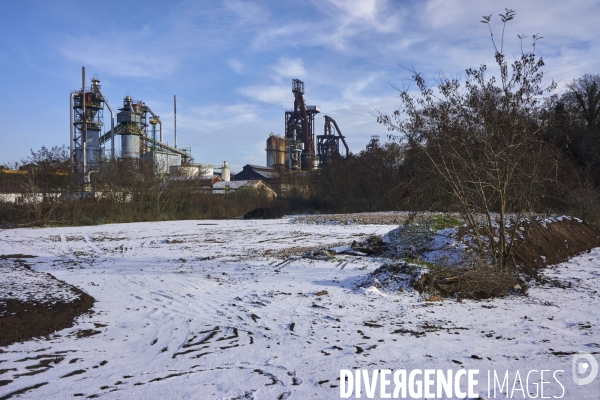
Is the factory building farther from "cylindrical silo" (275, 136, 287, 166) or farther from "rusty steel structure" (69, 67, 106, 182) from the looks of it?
"rusty steel structure" (69, 67, 106, 182)

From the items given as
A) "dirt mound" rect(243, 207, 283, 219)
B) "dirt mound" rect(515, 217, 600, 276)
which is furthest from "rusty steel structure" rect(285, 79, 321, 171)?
"dirt mound" rect(515, 217, 600, 276)

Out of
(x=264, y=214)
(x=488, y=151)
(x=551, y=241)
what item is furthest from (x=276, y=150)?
(x=488, y=151)

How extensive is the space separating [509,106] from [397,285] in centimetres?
360

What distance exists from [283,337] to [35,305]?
3976 millimetres

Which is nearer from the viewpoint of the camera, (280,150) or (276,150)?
(276,150)

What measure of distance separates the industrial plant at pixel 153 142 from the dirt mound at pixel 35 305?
2364 cm

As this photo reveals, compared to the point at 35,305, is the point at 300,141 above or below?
above

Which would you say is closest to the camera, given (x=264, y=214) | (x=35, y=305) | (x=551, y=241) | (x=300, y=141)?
(x=35, y=305)

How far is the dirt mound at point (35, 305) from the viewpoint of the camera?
5606 millimetres

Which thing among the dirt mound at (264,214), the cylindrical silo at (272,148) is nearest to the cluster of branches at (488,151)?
the dirt mound at (264,214)

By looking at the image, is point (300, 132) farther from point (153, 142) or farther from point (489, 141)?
point (489, 141)

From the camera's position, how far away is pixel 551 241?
1147 centimetres

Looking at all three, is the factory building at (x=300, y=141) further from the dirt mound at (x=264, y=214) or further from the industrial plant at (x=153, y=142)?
the dirt mound at (x=264, y=214)

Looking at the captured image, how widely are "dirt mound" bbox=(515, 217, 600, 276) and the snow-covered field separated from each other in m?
0.65
